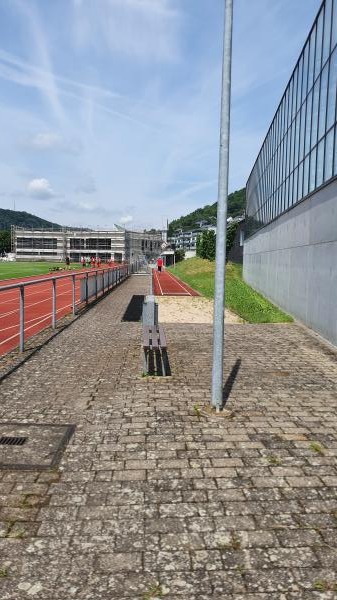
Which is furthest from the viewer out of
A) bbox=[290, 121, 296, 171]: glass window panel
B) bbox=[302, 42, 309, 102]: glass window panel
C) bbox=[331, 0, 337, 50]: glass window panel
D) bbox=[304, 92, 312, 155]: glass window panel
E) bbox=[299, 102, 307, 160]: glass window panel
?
bbox=[290, 121, 296, 171]: glass window panel

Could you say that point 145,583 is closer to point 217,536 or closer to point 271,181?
point 217,536

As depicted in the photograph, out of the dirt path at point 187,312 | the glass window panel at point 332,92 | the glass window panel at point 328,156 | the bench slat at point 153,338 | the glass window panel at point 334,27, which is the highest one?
the glass window panel at point 334,27

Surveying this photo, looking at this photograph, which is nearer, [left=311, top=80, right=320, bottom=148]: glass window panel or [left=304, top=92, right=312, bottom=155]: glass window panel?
[left=311, top=80, right=320, bottom=148]: glass window panel

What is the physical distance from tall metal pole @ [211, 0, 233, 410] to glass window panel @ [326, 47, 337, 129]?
6395 millimetres

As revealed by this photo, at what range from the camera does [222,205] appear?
18.4ft

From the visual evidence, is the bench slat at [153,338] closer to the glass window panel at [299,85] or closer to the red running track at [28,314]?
the red running track at [28,314]

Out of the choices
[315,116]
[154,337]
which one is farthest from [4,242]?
[154,337]

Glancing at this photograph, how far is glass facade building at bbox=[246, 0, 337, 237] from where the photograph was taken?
11.3 metres

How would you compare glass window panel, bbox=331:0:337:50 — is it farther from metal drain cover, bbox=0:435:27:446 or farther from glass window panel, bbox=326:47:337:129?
metal drain cover, bbox=0:435:27:446

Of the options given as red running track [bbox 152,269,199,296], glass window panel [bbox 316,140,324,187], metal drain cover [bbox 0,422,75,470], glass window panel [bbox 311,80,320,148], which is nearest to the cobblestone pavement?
metal drain cover [bbox 0,422,75,470]

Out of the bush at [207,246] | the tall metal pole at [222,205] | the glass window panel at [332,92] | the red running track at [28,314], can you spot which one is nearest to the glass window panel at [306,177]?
the glass window panel at [332,92]

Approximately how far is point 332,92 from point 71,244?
13872 centimetres

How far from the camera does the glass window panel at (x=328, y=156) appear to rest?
36.3ft

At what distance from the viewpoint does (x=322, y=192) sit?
11.8 meters
